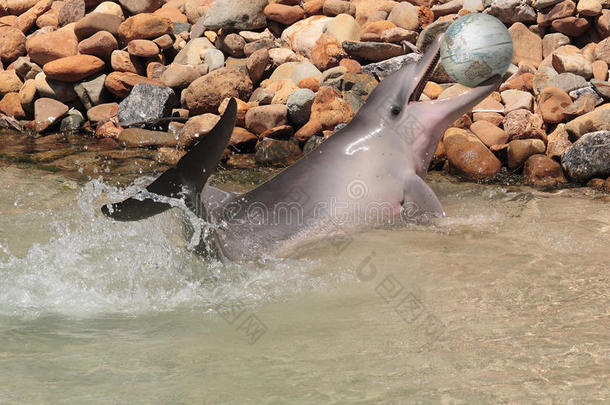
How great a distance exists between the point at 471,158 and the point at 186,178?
159 inches

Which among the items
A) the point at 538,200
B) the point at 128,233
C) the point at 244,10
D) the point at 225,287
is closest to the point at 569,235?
the point at 538,200

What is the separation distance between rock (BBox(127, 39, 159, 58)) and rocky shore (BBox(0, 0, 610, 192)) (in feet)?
0.07

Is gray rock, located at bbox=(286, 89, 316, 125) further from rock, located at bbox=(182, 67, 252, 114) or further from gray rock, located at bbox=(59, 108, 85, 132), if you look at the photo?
gray rock, located at bbox=(59, 108, 85, 132)

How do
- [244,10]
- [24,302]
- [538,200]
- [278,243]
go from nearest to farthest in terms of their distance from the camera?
[24,302] → [278,243] → [538,200] → [244,10]

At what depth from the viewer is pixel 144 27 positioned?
36.3ft

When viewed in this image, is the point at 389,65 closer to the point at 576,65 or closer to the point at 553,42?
the point at 553,42

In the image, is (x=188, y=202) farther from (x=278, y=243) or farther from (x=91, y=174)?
(x=91, y=174)

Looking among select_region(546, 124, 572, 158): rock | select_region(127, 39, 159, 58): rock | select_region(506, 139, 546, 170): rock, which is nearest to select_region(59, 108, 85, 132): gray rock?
select_region(127, 39, 159, 58): rock

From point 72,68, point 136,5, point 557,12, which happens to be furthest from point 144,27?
point 557,12

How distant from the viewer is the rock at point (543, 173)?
7.36 metres

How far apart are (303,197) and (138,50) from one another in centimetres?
623

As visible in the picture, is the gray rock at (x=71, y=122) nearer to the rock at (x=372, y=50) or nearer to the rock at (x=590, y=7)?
the rock at (x=372, y=50)

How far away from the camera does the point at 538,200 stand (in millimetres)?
6625

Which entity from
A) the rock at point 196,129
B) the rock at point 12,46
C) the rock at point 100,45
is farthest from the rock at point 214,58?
the rock at point 12,46
